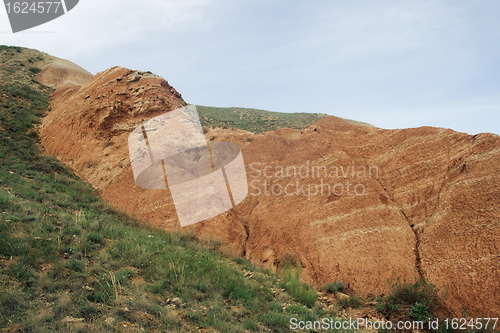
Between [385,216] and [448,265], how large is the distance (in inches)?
85.0

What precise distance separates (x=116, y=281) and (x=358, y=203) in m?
7.35

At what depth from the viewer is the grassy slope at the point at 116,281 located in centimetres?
450

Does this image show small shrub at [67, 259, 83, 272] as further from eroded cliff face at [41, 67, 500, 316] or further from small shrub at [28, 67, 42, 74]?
small shrub at [28, 67, 42, 74]

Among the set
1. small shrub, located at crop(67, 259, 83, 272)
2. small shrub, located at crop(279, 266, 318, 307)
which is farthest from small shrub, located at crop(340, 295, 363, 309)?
small shrub, located at crop(67, 259, 83, 272)

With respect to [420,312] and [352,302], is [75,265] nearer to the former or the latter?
[352,302]

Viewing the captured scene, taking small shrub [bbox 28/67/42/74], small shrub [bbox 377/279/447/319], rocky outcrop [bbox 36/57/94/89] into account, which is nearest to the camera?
small shrub [bbox 377/279/447/319]

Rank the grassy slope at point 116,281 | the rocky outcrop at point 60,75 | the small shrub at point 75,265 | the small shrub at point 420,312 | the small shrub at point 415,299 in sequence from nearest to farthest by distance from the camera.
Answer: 1. the grassy slope at point 116,281
2. the small shrub at point 75,265
3. the small shrub at point 420,312
4. the small shrub at point 415,299
5. the rocky outcrop at point 60,75

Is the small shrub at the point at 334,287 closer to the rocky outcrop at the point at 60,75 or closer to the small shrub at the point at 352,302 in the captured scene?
the small shrub at the point at 352,302

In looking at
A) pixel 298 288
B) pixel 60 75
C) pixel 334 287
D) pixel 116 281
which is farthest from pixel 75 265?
pixel 60 75

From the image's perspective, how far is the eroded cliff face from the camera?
23.2 ft

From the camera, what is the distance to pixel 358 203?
9352mm

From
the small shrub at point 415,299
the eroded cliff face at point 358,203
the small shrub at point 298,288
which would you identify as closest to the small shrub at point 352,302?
the eroded cliff face at point 358,203

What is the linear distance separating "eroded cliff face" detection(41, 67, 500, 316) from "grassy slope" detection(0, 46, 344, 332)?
136cm

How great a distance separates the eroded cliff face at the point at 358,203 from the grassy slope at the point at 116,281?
1.36m
